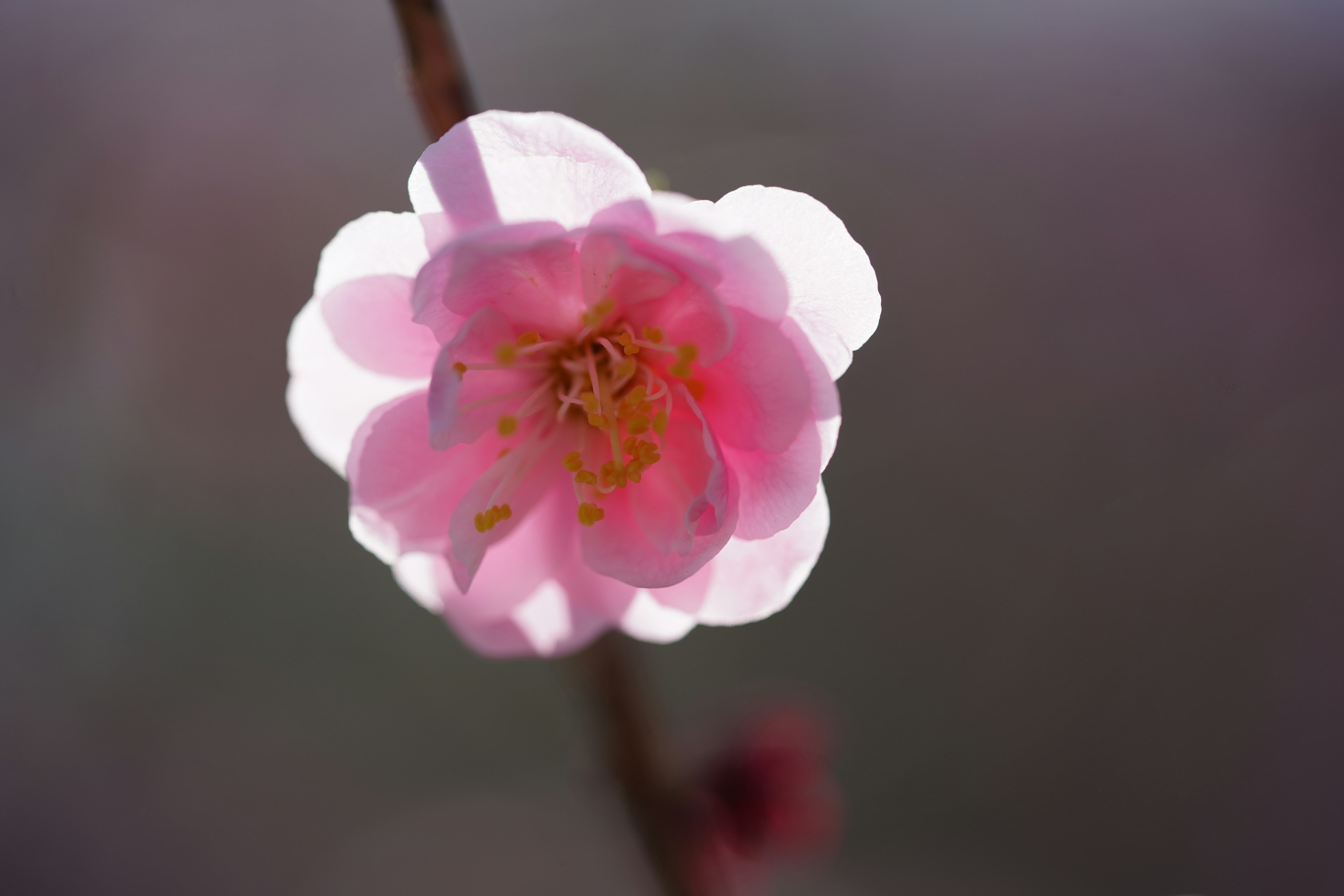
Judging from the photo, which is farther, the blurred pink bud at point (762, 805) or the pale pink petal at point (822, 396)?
the blurred pink bud at point (762, 805)

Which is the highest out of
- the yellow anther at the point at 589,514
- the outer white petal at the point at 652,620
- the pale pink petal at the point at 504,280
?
the pale pink petal at the point at 504,280

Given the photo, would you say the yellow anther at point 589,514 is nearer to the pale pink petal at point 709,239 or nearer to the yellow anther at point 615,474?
the yellow anther at point 615,474

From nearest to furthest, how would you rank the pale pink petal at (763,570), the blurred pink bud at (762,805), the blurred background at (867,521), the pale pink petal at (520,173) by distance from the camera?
the pale pink petal at (520,173) → the pale pink petal at (763,570) → the blurred pink bud at (762,805) → the blurred background at (867,521)

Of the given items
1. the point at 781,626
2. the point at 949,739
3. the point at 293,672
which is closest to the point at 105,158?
the point at 293,672

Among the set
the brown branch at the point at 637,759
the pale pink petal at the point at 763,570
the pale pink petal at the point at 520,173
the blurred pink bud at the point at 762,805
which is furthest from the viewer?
the blurred pink bud at the point at 762,805

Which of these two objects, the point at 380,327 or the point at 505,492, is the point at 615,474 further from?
the point at 380,327

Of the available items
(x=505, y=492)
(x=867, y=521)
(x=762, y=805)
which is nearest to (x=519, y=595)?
(x=505, y=492)

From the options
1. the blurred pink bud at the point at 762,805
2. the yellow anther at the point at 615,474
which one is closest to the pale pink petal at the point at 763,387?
the yellow anther at the point at 615,474

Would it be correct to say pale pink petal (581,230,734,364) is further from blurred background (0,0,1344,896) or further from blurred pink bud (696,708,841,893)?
blurred background (0,0,1344,896)
